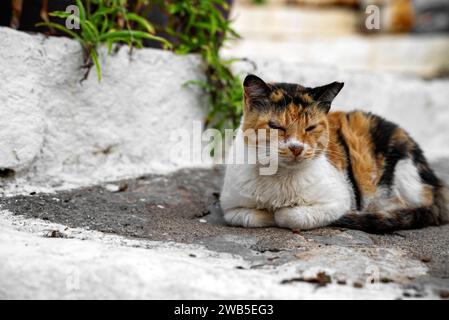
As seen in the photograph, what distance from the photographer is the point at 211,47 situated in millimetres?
4500

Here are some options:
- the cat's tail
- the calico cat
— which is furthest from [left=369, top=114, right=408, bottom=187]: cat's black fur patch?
the cat's tail

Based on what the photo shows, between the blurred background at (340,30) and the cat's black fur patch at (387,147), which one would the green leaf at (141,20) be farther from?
the blurred background at (340,30)

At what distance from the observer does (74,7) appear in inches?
147

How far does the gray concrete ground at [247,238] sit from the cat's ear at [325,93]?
780 mm

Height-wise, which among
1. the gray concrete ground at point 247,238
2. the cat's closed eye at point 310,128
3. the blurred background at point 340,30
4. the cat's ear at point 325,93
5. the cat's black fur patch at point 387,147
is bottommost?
the gray concrete ground at point 247,238

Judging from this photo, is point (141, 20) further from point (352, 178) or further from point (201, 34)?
point (352, 178)

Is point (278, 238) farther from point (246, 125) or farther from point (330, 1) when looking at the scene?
point (330, 1)

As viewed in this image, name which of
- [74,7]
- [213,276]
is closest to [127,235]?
[213,276]

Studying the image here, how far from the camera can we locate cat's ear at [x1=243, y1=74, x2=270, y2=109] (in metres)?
2.97

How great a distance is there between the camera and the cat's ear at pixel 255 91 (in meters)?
2.97

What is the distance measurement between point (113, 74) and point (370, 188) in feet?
6.99

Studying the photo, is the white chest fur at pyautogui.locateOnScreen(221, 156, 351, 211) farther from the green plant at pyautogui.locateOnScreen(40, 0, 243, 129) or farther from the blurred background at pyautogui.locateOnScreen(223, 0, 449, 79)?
the blurred background at pyautogui.locateOnScreen(223, 0, 449, 79)

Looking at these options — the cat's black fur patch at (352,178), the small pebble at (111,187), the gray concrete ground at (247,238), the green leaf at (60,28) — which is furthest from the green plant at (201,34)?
the cat's black fur patch at (352,178)

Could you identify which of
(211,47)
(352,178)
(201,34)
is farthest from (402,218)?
(201,34)
